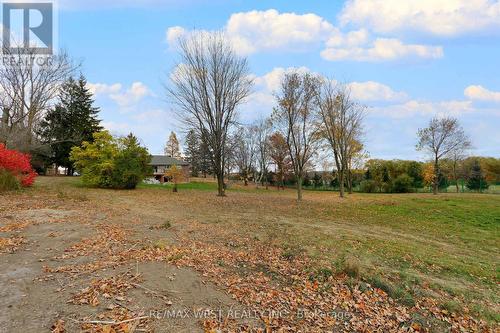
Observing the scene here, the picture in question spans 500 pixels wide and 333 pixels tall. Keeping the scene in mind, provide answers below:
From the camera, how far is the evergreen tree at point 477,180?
37531 millimetres

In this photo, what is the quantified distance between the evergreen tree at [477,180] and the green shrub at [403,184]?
767 cm

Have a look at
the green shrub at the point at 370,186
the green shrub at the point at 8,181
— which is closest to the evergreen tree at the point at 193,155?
the green shrub at the point at 370,186

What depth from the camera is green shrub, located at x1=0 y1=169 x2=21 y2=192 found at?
13.9 metres

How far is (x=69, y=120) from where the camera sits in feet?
108

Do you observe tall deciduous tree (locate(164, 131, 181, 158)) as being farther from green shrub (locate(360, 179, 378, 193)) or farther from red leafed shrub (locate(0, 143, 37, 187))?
red leafed shrub (locate(0, 143, 37, 187))

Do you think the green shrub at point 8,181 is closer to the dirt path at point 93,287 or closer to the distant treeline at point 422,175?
the dirt path at point 93,287

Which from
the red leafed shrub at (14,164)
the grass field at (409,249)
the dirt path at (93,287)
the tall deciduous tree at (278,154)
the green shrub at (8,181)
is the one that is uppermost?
the tall deciduous tree at (278,154)

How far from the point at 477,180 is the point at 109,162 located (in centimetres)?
4353

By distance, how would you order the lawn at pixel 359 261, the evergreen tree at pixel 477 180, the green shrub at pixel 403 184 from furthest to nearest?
1. the green shrub at pixel 403 184
2. the evergreen tree at pixel 477 180
3. the lawn at pixel 359 261

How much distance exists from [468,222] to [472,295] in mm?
9709

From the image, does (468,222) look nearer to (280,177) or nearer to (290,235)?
(290,235)

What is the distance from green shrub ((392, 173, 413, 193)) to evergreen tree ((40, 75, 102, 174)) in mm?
38710

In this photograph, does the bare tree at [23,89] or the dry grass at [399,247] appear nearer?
the dry grass at [399,247]

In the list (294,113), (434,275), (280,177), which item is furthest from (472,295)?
(280,177)
